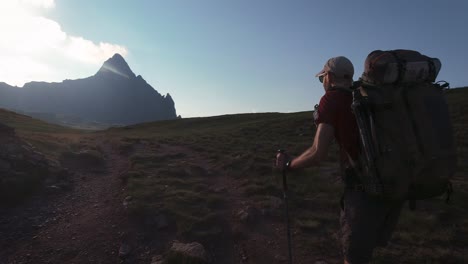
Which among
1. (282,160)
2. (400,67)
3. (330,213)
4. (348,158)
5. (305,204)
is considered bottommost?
(330,213)

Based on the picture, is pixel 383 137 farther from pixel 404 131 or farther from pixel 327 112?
pixel 327 112

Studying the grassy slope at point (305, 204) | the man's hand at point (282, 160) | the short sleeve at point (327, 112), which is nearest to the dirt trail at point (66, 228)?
the grassy slope at point (305, 204)

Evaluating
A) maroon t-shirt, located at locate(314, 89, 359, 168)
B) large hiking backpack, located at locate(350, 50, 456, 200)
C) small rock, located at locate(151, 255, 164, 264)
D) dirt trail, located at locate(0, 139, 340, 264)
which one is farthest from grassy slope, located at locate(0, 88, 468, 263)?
maroon t-shirt, located at locate(314, 89, 359, 168)

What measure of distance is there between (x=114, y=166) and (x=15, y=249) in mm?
10702

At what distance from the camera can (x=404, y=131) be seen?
4.07 m

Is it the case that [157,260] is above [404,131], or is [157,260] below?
below

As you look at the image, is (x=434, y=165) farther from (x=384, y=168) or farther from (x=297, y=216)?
(x=297, y=216)

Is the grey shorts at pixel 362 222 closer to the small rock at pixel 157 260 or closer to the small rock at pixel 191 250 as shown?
the small rock at pixel 191 250

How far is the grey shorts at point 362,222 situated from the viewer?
452 cm

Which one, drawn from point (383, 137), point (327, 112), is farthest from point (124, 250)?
point (383, 137)

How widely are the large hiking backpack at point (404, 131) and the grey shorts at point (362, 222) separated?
0.31 meters

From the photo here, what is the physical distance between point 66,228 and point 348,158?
28.9 ft

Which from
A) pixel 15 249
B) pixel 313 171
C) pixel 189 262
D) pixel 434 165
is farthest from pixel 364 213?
pixel 313 171

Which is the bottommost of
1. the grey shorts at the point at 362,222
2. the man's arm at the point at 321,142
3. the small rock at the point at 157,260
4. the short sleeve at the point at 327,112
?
the small rock at the point at 157,260
